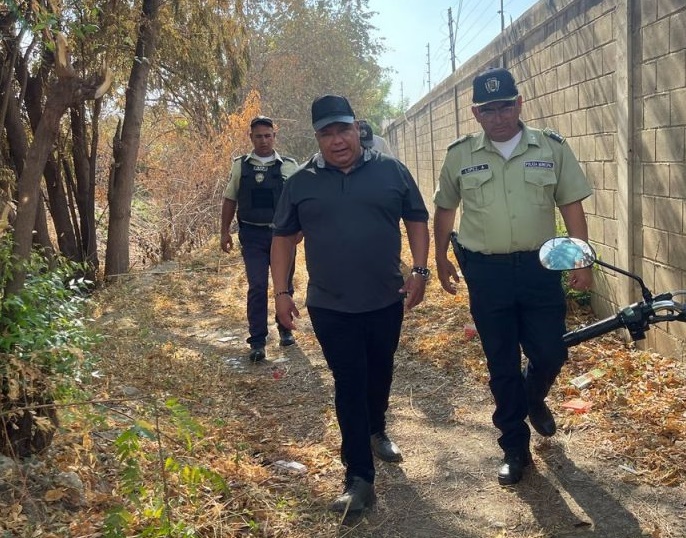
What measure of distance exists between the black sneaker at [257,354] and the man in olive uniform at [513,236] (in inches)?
106

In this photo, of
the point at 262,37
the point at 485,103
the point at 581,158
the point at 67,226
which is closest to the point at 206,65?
the point at 67,226

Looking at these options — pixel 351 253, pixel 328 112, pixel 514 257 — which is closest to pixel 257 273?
pixel 351 253

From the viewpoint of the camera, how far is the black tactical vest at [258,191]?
5.57 meters

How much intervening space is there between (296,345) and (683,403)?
327 centimetres

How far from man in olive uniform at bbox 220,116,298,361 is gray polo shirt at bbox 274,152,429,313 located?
2.46 m

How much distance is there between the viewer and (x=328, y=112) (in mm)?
3008

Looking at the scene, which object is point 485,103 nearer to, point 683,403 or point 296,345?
point 683,403

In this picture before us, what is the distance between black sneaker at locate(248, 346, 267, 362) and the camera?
18.3 feet

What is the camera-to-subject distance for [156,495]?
2.80 metres

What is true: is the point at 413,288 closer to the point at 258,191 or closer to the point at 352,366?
the point at 352,366

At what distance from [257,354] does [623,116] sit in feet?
10.9

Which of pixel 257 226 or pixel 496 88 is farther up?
pixel 496 88

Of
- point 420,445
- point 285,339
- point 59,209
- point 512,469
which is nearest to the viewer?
point 512,469

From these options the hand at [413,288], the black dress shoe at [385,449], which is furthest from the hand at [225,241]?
the hand at [413,288]
